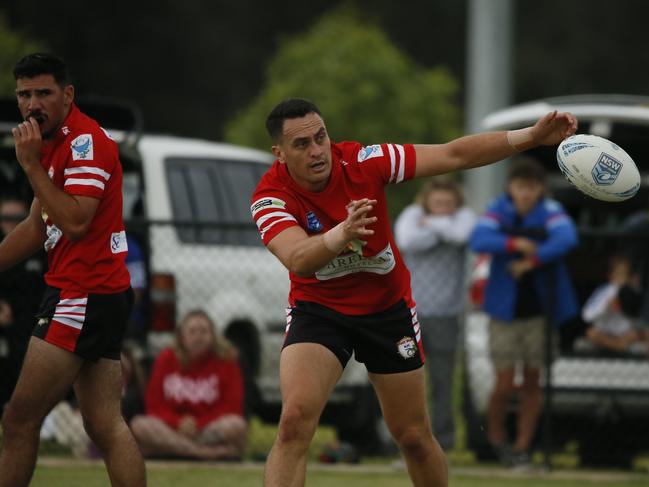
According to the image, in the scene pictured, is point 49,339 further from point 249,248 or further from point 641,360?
point 641,360

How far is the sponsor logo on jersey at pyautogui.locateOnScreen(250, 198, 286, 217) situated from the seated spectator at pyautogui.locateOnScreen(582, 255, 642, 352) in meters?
4.83

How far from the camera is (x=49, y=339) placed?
6270 millimetres

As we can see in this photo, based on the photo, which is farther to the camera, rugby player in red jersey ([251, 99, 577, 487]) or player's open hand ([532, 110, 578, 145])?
player's open hand ([532, 110, 578, 145])

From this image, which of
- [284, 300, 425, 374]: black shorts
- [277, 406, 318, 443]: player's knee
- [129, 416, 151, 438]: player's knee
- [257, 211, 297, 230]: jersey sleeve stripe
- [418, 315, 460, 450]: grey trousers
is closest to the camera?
[277, 406, 318, 443]: player's knee

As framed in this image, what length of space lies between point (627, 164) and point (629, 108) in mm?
4312

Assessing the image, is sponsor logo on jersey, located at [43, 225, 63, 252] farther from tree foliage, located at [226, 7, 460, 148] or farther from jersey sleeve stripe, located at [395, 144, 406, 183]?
tree foliage, located at [226, 7, 460, 148]

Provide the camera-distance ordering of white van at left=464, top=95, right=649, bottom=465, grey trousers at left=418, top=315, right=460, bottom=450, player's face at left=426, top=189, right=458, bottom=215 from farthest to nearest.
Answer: player's face at left=426, top=189, right=458, bottom=215
grey trousers at left=418, top=315, right=460, bottom=450
white van at left=464, top=95, right=649, bottom=465

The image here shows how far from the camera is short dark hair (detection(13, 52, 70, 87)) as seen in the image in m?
6.26

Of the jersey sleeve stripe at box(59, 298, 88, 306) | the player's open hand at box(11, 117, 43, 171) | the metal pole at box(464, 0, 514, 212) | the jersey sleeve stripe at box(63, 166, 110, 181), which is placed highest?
the metal pole at box(464, 0, 514, 212)

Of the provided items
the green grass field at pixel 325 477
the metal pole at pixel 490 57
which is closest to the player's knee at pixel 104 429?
the green grass field at pixel 325 477

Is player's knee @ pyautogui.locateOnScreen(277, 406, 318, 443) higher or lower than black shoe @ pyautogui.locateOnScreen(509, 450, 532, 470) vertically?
higher

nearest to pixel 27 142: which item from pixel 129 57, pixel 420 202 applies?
pixel 420 202

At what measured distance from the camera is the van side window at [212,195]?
10.3m

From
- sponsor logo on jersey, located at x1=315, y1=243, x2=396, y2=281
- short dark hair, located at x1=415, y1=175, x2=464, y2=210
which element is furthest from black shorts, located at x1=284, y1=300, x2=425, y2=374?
short dark hair, located at x1=415, y1=175, x2=464, y2=210
